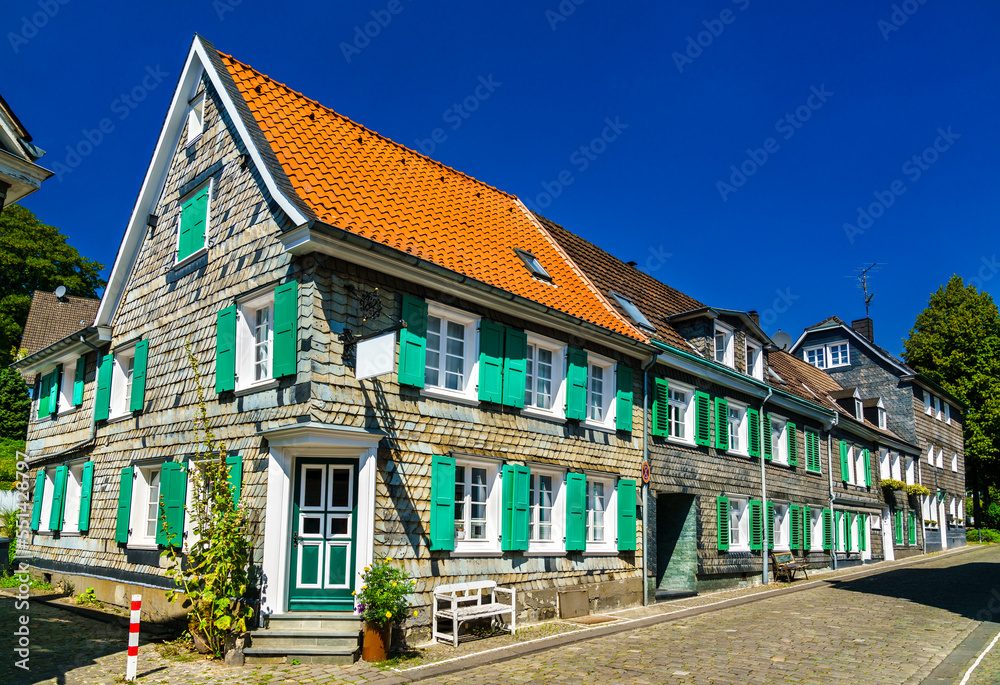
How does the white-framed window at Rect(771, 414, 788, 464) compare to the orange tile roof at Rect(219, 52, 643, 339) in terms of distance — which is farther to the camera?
the white-framed window at Rect(771, 414, 788, 464)

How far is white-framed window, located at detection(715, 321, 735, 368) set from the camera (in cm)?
2045

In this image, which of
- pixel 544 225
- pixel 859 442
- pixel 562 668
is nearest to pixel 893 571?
pixel 859 442

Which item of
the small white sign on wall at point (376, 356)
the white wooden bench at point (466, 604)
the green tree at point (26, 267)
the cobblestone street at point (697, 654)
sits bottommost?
the cobblestone street at point (697, 654)

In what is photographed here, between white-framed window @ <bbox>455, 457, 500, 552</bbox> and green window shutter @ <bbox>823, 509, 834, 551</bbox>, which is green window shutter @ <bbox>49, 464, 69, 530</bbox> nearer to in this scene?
white-framed window @ <bbox>455, 457, 500, 552</bbox>

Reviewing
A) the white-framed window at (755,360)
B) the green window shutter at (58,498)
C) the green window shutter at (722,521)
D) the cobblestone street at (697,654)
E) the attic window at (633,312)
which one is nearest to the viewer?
the cobblestone street at (697,654)

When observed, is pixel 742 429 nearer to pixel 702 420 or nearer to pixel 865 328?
pixel 702 420

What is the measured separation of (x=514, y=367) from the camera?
13.5 metres

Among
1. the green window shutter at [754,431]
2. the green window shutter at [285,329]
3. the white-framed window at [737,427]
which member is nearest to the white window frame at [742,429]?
the white-framed window at [737,427]

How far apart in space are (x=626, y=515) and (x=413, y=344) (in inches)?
250

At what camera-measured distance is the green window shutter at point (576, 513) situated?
14.3m

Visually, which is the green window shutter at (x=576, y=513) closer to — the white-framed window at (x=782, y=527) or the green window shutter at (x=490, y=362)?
the green window shutter at (x=490, y=362)

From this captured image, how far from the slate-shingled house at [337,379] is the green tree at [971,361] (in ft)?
113

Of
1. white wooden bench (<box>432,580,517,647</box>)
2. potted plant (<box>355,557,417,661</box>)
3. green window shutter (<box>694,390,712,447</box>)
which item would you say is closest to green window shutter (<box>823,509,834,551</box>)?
green window shutter (<box>694,390,712,447</box>)

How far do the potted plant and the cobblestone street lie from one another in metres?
0.46
